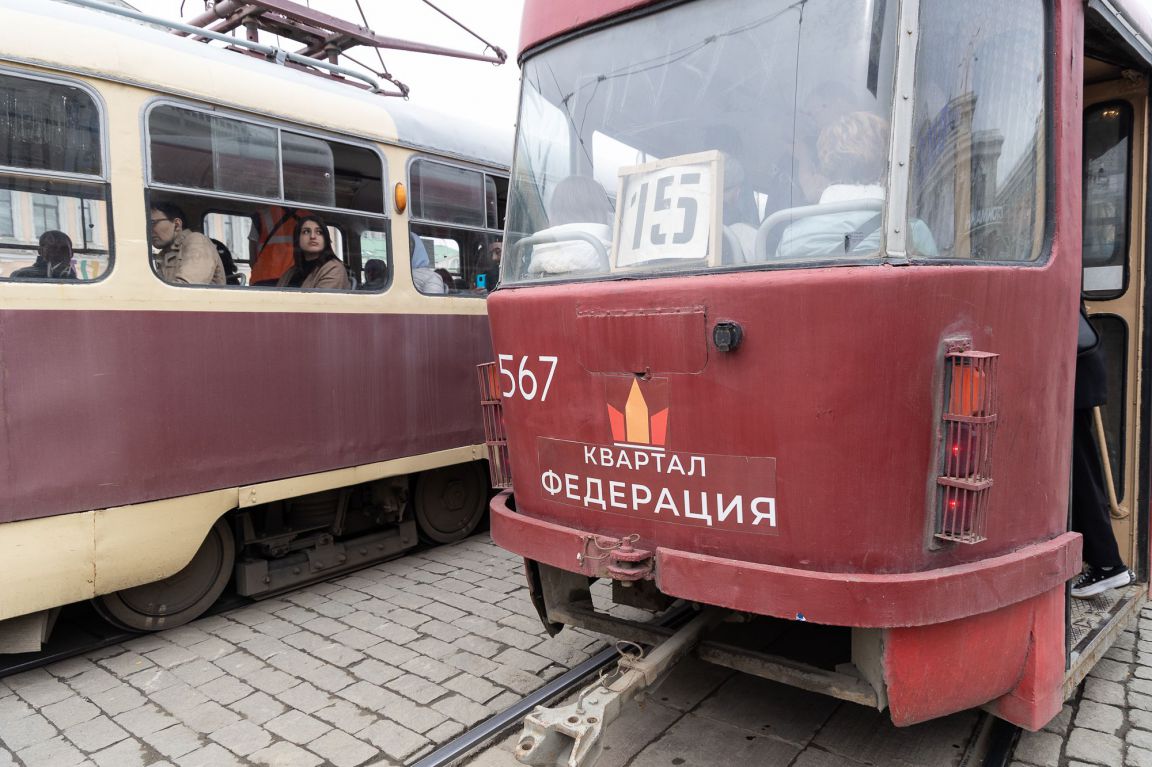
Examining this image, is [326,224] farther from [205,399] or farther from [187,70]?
[205,399]

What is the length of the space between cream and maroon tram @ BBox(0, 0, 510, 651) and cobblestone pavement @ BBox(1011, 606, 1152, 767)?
3.64 meters

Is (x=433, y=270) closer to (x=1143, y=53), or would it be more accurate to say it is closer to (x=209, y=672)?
(x=209, y=672)

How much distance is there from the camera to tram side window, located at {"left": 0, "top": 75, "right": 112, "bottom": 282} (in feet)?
11.7

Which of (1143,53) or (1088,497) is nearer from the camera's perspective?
(1143,53)

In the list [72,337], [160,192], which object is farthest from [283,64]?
[72,337]

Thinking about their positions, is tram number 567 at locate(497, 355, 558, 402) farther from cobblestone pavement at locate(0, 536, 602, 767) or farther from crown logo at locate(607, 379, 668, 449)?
cobblestone pavement at locate(0, 536, 602, 767)

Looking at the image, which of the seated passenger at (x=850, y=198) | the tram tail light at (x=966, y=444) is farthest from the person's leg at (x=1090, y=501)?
the seated passenger at (x=850, y=198)

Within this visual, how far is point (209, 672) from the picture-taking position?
12.8ft

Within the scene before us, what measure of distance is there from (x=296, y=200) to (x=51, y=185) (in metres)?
1.22

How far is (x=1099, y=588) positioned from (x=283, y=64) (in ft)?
16.9

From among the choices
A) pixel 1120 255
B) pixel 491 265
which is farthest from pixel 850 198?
pixel 491 265

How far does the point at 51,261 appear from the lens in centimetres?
368

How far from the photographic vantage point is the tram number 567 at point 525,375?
292cm

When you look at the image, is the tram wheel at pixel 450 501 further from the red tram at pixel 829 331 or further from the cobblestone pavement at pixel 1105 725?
the cobblestone pavement at pixel 1105 725
